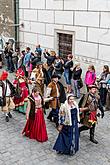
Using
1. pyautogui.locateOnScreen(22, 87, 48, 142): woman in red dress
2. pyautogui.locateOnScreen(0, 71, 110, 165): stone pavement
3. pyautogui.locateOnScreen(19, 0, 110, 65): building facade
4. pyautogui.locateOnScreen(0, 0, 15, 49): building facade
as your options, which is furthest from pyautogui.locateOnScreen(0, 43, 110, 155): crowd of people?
pyautogui.locateOnScreen(0, 0, 15, 49): building facade

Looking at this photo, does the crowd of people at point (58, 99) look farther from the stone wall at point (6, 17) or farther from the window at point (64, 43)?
the stone wall at point (6, 17)

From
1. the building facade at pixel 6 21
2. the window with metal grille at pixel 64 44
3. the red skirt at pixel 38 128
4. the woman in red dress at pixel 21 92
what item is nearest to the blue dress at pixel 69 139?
the red skirt at pixel 38 128

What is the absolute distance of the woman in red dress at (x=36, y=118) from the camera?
27.1 ft

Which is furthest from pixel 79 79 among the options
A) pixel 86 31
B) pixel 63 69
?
pixel 86 31

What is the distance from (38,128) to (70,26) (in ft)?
19.2

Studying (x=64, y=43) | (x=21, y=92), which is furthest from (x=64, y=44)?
(x=21, y=92)

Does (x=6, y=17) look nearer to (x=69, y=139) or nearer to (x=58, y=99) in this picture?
(x=58, y=99)

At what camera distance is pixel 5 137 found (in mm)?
8758

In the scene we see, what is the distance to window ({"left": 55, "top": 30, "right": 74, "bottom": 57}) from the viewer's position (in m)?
13.4

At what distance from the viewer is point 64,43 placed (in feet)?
45.1

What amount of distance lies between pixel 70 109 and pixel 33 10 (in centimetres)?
892

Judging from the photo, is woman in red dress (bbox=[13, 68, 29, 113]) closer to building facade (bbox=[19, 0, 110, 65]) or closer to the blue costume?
the blue costume

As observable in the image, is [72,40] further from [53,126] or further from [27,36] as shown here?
[53,126]

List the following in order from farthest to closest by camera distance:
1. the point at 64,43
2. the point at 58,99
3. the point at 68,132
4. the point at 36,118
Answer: the point at 64,43 < the point at 58,99 < the point at 36,118 < the point at 68,132
